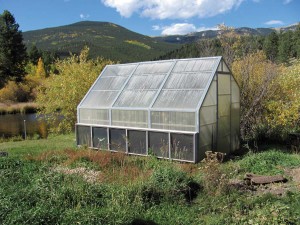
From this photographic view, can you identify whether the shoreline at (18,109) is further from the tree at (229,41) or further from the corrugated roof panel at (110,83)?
the tree at (229,41)

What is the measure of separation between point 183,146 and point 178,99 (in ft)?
5.87

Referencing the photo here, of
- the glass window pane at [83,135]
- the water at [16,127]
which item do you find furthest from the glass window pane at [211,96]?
the water at [16,127]

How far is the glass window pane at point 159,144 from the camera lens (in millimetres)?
10938

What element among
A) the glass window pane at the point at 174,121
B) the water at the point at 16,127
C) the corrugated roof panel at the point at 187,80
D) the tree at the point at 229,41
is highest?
the tree at the point at 229,41

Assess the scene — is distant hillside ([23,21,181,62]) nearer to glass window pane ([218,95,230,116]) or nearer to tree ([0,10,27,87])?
tree ([0,10,27,87])

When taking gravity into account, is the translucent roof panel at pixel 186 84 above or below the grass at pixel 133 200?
above

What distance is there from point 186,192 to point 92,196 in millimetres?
2327

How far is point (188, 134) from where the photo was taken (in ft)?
34.1

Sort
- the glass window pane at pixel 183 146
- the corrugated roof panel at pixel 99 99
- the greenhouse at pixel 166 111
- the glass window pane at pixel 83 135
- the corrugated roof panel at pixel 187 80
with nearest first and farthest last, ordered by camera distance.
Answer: the glass window pane at pixel 183 146
the greenhouse at pixel 166 111
the corrugated roof panel at pixel 187 80
the corrugated roof panel at pixel 99 99
the glass window pane at pixel 83 135

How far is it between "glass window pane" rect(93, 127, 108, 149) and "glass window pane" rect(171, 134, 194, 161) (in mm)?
3366

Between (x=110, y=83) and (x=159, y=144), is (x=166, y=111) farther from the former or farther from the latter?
(x=110, y=83)

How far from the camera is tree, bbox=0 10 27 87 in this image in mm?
33312

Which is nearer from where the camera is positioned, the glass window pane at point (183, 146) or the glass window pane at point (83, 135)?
the glass window pane at point (183, 146)

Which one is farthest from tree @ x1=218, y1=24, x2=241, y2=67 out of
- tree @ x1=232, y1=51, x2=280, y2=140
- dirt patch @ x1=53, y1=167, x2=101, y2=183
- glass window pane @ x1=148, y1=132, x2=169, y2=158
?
dirt patch @ x1=53, y1=167, x2=101, y2=183
